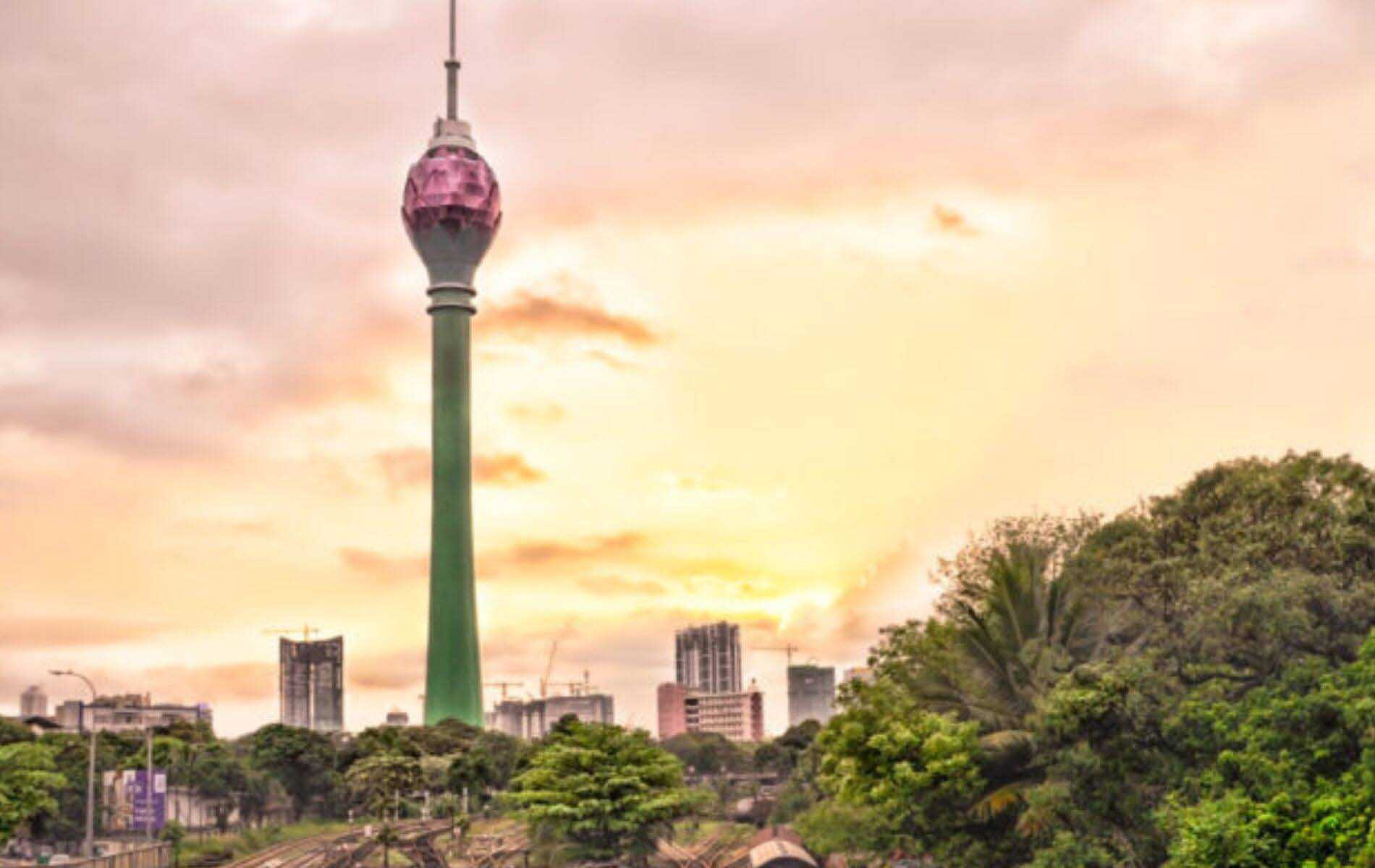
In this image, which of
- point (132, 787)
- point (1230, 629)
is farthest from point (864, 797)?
point (132, 787)

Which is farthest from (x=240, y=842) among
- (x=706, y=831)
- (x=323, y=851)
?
(x=706, y=831)

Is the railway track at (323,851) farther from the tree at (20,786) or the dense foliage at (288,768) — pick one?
the tree at (20,786)

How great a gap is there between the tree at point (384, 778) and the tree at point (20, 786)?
39084mm

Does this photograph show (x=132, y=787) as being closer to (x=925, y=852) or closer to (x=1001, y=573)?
(x=925, y=852)

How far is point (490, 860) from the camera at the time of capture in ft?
297

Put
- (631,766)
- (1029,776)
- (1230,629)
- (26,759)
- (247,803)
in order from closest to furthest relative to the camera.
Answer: (1230,629)
(1029,776)
(631,766)
(26,759)
(247,803)

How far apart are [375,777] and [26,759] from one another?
Result: 144 ft

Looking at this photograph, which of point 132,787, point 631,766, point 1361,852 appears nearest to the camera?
point 1361,852

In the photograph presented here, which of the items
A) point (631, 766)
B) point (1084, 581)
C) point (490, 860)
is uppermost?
point (1084, 581)

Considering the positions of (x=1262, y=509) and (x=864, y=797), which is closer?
(x=1262, y=509)

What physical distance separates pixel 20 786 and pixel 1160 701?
63.9 m

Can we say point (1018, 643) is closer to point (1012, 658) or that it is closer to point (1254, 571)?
point (1012, 658)

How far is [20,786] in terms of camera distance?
8269 centimetres

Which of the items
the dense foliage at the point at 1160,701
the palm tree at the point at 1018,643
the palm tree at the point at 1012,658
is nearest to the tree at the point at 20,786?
the dense foliage at the point at 1160,701
